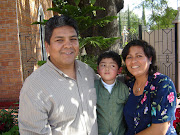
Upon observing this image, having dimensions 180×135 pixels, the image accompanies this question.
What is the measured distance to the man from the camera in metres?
1.66

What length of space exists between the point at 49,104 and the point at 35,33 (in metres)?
6.17

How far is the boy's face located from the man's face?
47cm

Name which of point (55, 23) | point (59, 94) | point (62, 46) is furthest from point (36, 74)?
point (55, 23)

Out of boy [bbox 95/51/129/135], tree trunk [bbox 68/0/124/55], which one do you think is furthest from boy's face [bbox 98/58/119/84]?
tree trunk [bbox 68/0/124/55]

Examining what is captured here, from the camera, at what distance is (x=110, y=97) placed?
2.21m

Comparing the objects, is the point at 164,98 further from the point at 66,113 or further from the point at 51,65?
the point at 51,65

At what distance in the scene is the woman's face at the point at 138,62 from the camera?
79.8 inches

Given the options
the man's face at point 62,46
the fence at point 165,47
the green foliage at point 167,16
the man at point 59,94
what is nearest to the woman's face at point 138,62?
the man at point 59,94

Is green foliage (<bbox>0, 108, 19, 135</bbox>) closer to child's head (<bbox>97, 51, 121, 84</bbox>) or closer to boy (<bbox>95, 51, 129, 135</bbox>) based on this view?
boy (<bbox>95, 51, 129, 135</bbox>)

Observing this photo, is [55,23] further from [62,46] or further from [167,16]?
[167,16]

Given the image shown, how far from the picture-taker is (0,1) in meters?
5.67

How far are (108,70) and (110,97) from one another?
1.14ft

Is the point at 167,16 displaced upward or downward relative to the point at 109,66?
upward

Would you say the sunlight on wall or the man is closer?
the man
